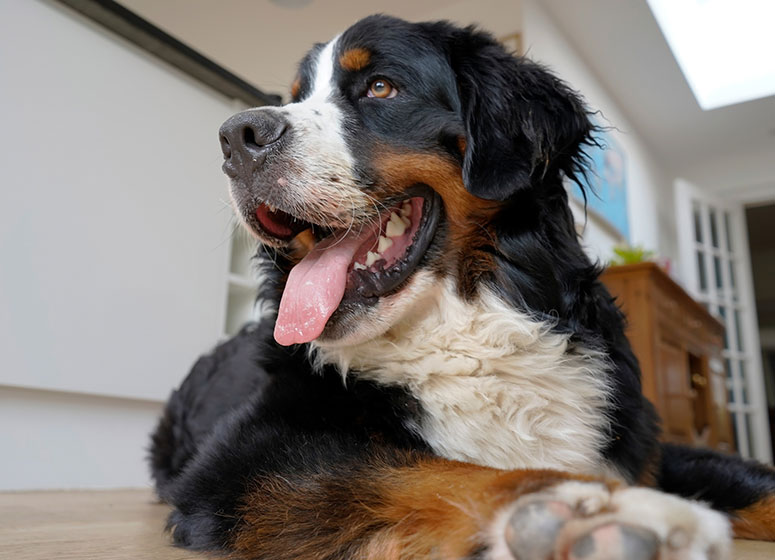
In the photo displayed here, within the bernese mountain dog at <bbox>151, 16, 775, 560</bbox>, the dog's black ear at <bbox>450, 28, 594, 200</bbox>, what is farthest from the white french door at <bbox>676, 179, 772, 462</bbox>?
the dog's black ear at <bbox>450, 28, 594, 200</bbox>

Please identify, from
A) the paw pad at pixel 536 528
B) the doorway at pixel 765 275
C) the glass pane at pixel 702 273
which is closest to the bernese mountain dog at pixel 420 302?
the paw pad at pixel 536 528

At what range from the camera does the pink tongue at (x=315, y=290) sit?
3.62 ft

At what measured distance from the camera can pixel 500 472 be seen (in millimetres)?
754

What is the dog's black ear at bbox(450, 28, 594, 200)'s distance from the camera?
113cm

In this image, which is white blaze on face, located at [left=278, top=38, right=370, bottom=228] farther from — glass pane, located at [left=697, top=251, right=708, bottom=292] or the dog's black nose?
glass pane, located at [left=697, top=251, right=708, bottom=292]

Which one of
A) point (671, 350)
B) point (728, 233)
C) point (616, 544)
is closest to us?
point (616, 544)

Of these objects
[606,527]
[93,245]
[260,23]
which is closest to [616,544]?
[606,527]

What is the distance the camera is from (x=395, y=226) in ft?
3.93

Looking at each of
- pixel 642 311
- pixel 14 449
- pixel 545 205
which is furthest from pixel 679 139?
pixel 14 449

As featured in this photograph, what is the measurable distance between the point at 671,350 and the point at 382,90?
2.96 metres

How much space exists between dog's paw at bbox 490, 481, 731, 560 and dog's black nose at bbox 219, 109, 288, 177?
73 cm

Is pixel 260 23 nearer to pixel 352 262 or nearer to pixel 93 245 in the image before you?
pixel 93 245

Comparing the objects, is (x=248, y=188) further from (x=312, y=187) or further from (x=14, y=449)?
(x=14, y=449)

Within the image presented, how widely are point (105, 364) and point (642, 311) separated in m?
2.54
